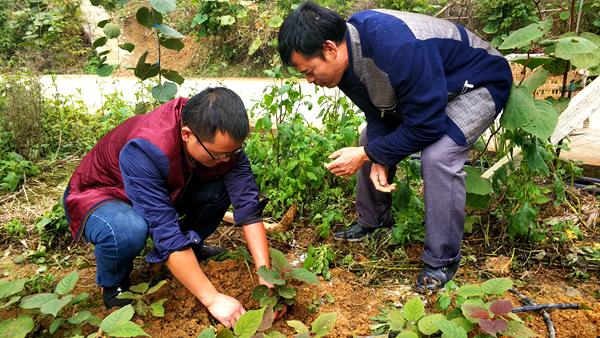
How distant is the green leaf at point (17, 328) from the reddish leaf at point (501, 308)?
1.47m

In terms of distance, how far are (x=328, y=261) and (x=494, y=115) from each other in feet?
3.24

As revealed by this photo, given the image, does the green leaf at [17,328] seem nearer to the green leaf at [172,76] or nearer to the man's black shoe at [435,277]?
the man's black shoe at [435,277]

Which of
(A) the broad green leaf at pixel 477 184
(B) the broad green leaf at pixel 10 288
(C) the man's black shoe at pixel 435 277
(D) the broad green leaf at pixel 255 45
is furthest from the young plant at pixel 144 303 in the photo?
(D) the broad green leaf at pixel 255 45

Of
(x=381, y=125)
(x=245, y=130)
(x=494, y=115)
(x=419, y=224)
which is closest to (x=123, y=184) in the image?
(x=245, y=130)

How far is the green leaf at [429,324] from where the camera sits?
153 cm

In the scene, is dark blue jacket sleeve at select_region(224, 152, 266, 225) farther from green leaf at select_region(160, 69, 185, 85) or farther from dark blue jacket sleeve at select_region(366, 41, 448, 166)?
green leaf at select_region(160, 69, 185, 85)

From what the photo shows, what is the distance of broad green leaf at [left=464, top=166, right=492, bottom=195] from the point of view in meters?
2.13

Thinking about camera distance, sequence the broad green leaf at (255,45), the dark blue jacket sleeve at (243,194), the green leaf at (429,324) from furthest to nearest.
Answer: the broad green leaf at (255,45) → the dark blue jacket sleeve at (243,194) → the green leaf at (429,324)

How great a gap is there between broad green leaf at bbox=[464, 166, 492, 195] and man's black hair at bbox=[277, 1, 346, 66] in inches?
33.7

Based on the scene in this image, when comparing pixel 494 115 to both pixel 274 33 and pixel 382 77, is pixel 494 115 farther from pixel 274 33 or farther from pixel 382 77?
pixel 274 33

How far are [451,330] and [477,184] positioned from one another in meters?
0.88

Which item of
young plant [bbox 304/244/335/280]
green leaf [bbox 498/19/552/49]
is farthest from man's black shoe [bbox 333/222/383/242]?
green leaf [bbox 498/19/552/49]

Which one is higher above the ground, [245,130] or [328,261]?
[245,130]

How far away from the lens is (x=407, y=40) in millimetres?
1845
